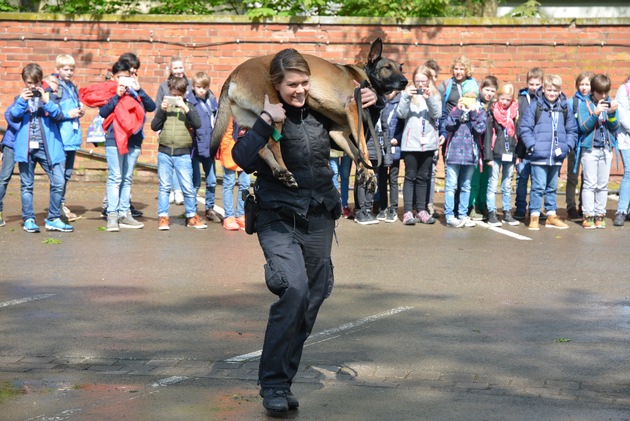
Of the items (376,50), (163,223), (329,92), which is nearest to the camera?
(329,92)

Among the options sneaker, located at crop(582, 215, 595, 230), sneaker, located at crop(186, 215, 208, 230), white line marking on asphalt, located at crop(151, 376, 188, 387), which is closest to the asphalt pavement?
white line marking on asphalt, located at crop(151, 376, 188, 387)

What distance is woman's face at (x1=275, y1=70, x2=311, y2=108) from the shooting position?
618 cm

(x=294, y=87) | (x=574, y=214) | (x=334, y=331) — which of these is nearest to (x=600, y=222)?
(x=574, y=214)

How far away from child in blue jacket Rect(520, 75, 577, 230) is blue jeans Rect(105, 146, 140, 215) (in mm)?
5258

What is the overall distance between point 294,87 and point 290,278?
112cm

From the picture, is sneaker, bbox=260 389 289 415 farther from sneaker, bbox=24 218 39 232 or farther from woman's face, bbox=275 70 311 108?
sneaker, bbox=24 218 39 232

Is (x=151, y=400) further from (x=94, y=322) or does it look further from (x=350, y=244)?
(x=350, y=244)

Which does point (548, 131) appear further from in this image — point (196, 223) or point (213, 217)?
point (196, 223)

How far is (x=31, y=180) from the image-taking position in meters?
13.3

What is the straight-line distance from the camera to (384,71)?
7.07 meters

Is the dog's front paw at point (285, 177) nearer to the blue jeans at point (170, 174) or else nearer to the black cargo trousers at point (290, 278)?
the black cargo trousers at point (290, 278)

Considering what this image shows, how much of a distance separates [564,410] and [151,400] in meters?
2.46

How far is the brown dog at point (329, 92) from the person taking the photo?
6605 mm

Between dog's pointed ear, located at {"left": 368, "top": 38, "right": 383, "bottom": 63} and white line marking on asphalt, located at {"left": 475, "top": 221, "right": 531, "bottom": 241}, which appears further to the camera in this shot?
white line marking on asphalt, located at {"left": 475, "top": 221, "right": 531, "bottom": 241}
